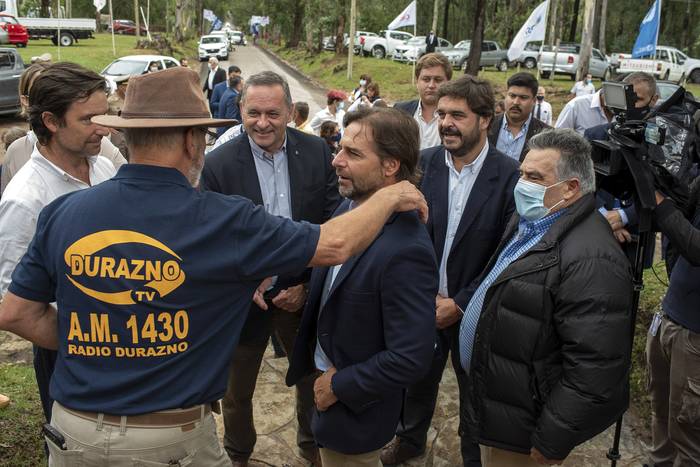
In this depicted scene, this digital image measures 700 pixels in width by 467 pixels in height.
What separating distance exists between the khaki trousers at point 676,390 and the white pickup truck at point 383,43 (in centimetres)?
3451

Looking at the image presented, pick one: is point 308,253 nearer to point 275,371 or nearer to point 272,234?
point 272,234

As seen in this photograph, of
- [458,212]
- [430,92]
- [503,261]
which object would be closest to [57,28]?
[430,92]

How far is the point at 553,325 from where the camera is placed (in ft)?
8.26

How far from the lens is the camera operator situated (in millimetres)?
2916

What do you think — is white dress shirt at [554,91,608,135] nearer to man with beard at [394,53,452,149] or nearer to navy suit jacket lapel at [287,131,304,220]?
man with beard at [394,53,452,149]

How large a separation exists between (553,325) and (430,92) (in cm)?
287

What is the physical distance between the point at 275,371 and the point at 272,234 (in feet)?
9.95

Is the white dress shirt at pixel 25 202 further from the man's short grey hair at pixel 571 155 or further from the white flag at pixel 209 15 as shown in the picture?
the white flag at pixel 209 15

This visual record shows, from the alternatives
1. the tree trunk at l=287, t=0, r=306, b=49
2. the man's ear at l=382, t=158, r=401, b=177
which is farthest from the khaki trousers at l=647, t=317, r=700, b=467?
the tree trunk at l=287, t=0, r=306, b=49

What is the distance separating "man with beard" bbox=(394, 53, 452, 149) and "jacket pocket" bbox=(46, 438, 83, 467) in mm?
3536

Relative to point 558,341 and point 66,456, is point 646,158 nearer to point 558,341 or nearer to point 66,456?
point 558,341

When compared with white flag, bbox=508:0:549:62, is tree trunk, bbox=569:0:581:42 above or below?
above

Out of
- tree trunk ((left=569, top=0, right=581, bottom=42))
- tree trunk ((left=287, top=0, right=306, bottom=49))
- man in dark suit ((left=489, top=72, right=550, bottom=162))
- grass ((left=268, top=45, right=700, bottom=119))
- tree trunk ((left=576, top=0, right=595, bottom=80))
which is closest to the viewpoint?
man in dark suit ((left=489, top=72, right=550, bottom=162))

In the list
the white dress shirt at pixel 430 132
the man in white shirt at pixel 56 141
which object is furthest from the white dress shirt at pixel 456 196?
the man in white shirt at pixel 56 141
